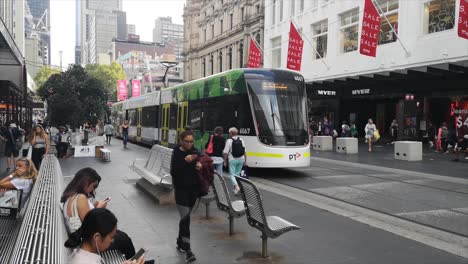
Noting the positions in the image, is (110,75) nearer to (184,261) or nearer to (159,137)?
(159,137)

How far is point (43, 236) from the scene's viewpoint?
10.7ft

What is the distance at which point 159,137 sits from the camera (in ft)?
79.9

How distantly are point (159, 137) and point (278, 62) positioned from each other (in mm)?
22593

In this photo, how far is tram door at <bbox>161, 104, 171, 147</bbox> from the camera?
22.3 m

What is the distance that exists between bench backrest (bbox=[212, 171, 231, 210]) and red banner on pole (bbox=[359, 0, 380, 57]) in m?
20.3

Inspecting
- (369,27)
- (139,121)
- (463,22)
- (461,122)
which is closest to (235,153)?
(463,22)

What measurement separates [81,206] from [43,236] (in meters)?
0.94

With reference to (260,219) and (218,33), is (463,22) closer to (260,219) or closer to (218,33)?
(260,219)

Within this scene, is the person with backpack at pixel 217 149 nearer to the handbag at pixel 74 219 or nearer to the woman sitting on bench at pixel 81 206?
the woman sitting on bench at pixel 81 206

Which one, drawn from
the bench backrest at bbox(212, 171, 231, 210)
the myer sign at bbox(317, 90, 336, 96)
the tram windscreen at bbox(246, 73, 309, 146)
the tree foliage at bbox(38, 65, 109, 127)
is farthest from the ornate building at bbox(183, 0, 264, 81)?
the bench backrest at bbox(212, 171, 231, 210)

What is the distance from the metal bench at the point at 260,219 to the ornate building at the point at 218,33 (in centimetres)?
4316

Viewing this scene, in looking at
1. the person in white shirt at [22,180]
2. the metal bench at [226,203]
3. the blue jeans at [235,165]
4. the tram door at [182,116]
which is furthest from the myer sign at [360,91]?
the person in white shirt at [22,180]

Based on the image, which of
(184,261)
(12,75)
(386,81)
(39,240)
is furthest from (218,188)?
(386,81)

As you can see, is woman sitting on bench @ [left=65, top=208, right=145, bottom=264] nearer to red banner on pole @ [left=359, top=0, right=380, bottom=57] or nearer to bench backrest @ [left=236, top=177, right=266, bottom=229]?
bench backrest @ [left=236, top=177, right=266, bottom=229]
